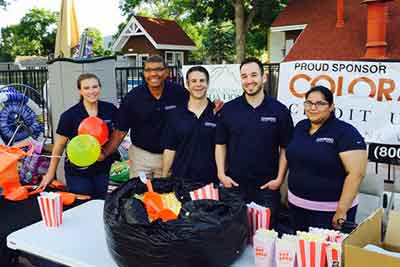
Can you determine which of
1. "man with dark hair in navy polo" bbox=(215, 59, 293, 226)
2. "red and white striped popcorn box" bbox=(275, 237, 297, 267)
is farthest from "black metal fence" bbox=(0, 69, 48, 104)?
"red and white striped popcorn box" bbox=(275, 237, 297, 267)

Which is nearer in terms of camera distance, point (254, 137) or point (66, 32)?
point (254, 137)

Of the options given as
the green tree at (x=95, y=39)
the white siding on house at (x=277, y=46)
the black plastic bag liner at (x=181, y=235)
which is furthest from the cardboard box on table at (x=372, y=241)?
the white siding on house at (x=277, y=46)

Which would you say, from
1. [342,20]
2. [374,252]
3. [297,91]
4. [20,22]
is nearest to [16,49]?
[20,22]

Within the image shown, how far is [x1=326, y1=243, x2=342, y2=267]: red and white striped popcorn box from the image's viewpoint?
1.43 meters

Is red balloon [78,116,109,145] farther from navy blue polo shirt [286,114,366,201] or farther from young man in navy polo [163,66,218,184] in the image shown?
navy blue polo shirt [286,114,366,201]

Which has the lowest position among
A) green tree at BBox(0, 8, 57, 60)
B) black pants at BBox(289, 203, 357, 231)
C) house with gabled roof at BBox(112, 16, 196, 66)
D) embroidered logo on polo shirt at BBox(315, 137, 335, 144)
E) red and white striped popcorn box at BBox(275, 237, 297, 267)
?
black pants at BBox(289, 203, 357, 231)

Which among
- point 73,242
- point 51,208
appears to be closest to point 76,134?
point 51,208

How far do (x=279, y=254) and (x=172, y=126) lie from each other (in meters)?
1.52

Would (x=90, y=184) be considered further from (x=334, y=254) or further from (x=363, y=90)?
(x=363, y=90)

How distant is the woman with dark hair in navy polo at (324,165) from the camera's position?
2.34 metres

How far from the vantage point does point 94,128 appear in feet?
9.20

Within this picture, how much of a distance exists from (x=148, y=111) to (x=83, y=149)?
0.74 m

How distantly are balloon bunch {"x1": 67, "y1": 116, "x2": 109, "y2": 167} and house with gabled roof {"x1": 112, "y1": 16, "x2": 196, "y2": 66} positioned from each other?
711 inches

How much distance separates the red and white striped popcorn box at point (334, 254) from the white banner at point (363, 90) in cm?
275
